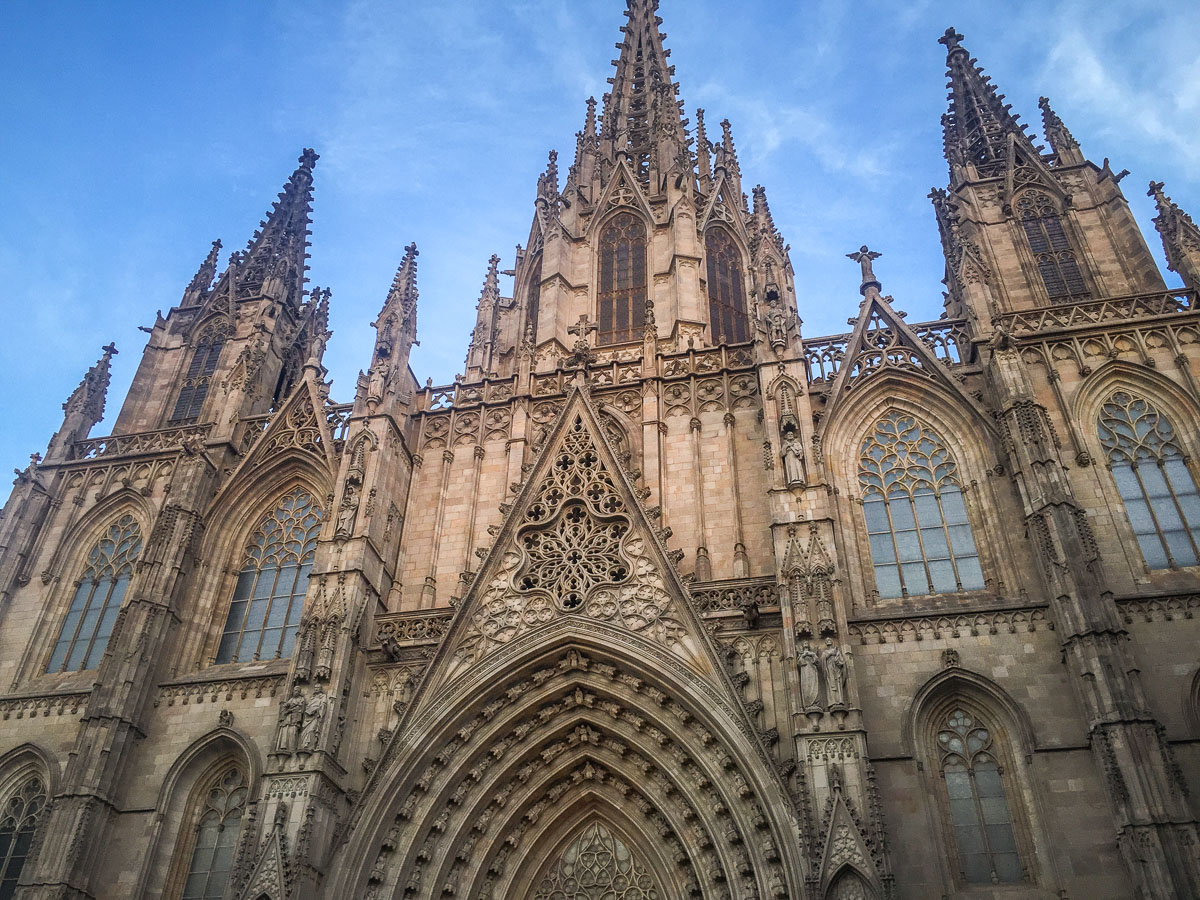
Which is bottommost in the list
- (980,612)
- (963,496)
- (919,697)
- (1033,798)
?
(1033,798)

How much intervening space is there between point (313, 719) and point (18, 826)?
7410 millimetres

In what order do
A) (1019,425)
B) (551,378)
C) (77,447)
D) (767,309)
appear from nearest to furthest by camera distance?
1. (1019,425)
2. (767,309)
3. (551,378)
4. (77,447)

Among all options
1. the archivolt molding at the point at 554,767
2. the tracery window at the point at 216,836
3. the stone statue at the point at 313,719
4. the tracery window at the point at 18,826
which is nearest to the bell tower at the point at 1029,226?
the archivolt molding at the point at 554,767

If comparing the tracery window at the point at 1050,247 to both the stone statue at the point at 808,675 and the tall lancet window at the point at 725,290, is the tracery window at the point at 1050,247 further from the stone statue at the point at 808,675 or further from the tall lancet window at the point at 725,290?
the stone statue at the point at 808,675

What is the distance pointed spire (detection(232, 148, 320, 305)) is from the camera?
29094 millimetres

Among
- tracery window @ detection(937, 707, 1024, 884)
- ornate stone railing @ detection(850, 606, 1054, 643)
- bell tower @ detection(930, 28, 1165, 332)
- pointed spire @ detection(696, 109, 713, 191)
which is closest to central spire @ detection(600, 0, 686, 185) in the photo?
pointed spire @ detection(696, 109, 713, 191)

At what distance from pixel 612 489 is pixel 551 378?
4.48 metres

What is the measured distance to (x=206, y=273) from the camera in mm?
30281

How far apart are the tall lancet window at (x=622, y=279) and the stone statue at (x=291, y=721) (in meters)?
12.1

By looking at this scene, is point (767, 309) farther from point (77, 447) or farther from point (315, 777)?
point (77, 447)

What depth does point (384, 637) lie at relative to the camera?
18.0 meters

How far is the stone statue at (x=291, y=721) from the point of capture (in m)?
15.8

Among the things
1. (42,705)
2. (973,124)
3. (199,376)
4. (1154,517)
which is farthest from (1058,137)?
(42,705)

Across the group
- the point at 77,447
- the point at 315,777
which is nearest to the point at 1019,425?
the point at 315,777
